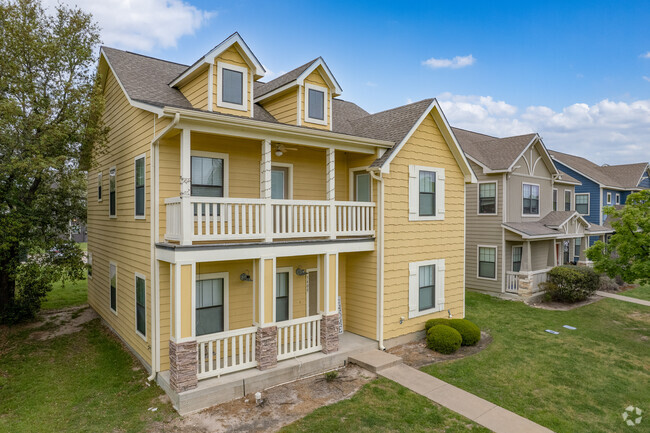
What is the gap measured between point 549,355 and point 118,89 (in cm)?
1575

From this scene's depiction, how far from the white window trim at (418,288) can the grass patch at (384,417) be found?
3852mm

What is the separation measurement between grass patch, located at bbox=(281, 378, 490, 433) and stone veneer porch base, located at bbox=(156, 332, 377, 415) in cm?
150

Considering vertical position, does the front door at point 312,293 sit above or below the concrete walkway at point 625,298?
above

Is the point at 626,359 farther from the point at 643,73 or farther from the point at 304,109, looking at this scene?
the point at 643,73

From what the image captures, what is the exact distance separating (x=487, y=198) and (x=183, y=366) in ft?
55.9

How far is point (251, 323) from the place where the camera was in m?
10.6

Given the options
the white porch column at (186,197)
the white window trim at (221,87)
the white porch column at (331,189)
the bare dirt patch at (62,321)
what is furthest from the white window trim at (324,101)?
the bare dirt patch at (62,321)

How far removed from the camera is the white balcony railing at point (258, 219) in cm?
823

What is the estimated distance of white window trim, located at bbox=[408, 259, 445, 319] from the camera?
12141 millimetres

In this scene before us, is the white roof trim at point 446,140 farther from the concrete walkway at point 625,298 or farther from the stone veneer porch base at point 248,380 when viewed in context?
the concrete walkway at point 625,298

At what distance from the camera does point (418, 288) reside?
12.4 m

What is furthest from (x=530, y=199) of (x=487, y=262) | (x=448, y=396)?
(x=448, y=396)

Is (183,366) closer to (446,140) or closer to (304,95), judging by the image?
(304,95)

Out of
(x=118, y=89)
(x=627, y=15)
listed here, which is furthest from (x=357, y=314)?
(x=627, y=15)
